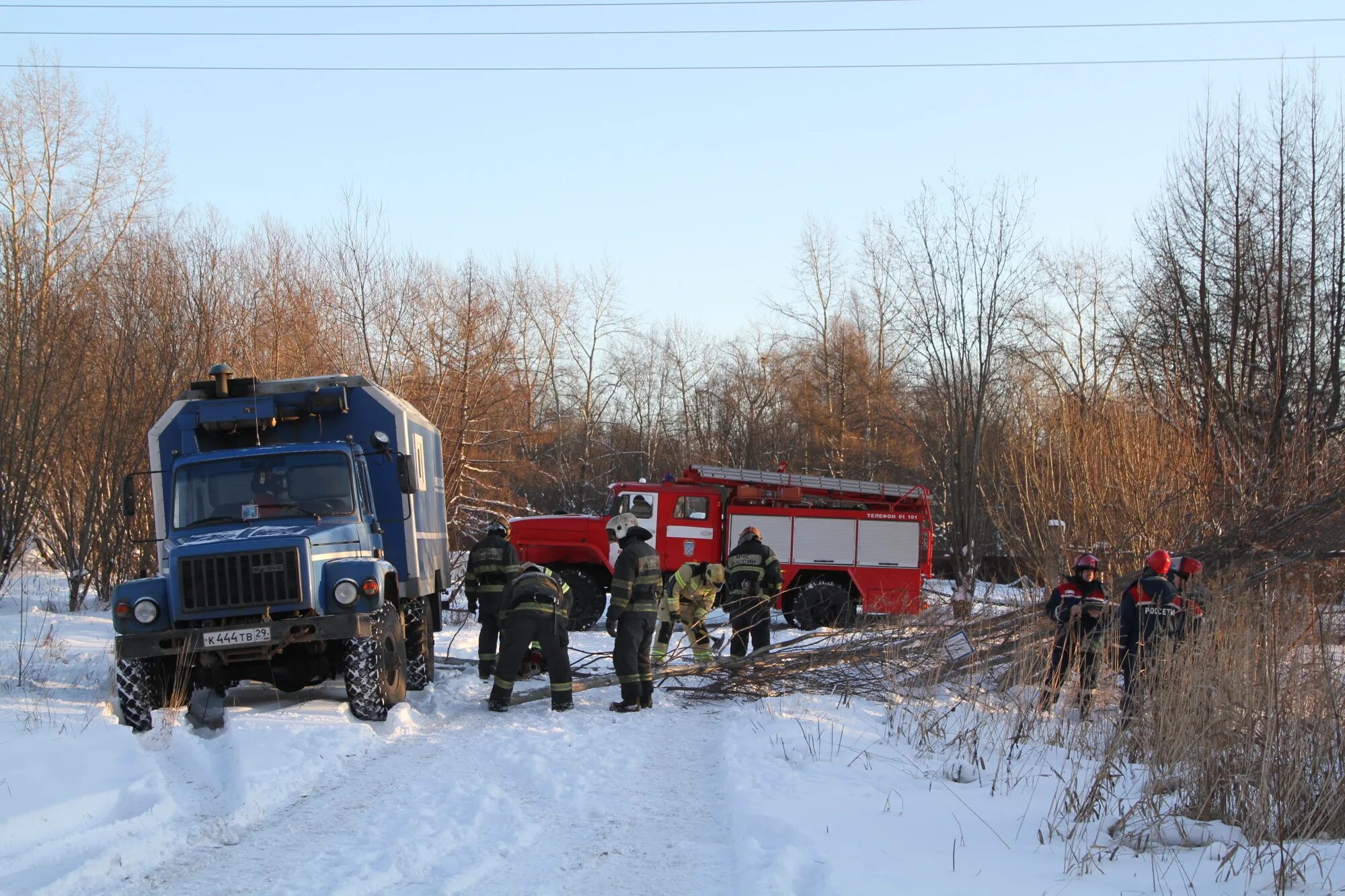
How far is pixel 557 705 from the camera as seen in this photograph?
961 cm

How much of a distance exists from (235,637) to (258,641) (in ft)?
0.59

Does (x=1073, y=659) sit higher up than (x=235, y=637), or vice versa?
(x=235, y=637)

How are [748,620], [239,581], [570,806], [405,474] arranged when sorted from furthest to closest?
1. [748,620]
2. [405,474]
3. [239,581]
4. [570,806]

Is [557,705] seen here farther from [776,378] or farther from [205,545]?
[776,378]

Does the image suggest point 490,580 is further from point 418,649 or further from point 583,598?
point 583,598

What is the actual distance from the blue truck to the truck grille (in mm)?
11

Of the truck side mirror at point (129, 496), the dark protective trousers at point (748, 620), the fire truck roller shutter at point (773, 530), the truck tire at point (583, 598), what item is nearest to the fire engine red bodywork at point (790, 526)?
the fire truck roller shutter at point (773, 530)

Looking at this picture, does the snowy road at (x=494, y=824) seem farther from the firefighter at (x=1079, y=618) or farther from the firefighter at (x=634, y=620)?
the firefighter at (x=1079, y=618)

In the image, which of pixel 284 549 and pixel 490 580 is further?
pixel 490 580

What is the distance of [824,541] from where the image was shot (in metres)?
18.7

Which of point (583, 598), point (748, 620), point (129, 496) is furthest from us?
point (583, 598)

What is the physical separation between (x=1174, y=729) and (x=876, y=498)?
13.0 metres

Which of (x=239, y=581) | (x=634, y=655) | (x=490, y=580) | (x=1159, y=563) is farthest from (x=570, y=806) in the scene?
(x=1159, y=563)

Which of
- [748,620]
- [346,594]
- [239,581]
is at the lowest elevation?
[748,620]
